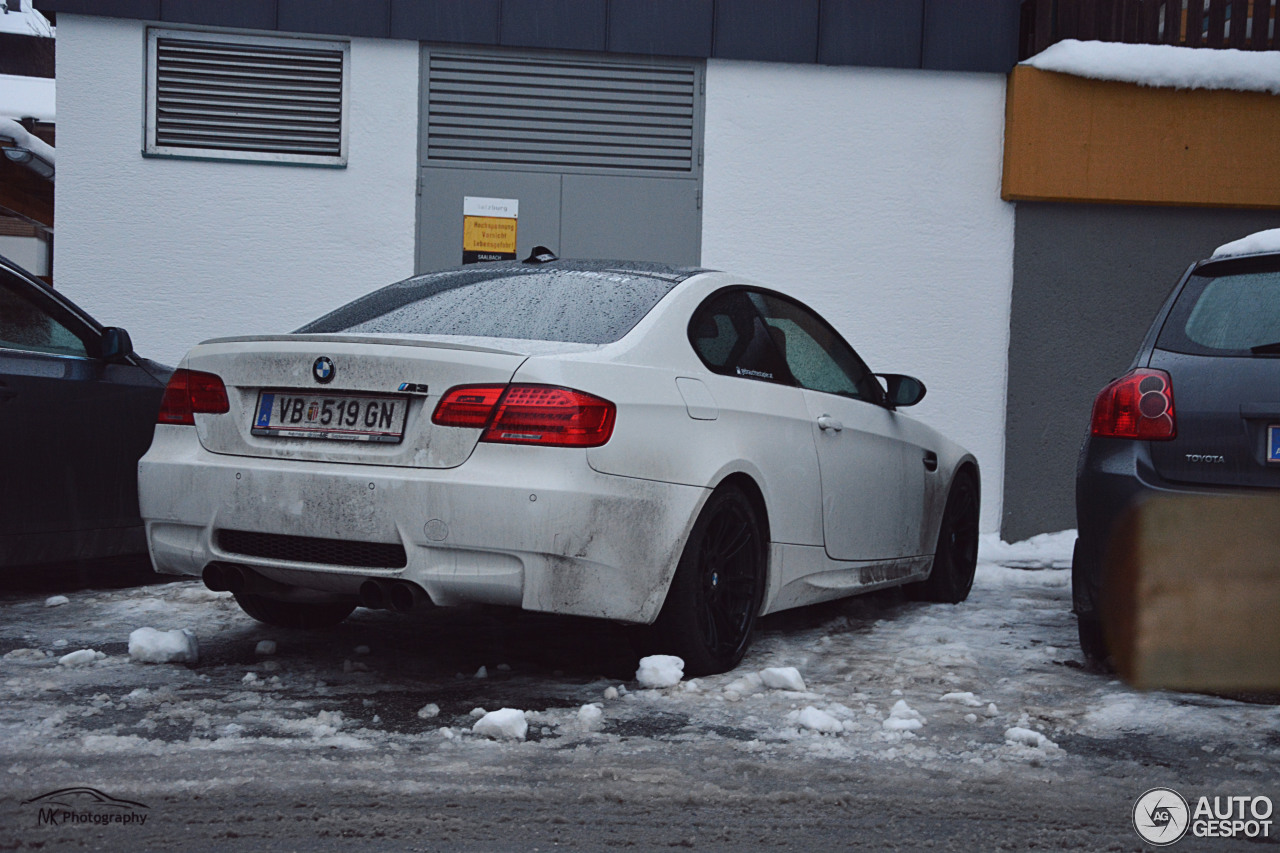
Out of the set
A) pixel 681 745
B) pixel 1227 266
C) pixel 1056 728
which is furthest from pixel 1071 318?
pixel 681 745

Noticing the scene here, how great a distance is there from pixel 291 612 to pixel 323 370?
1456 mm

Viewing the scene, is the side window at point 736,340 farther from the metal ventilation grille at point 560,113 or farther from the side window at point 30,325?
the metal ventilation grille at point 560,113

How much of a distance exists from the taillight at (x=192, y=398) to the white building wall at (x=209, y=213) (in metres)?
4.88

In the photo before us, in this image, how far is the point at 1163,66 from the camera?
934cm

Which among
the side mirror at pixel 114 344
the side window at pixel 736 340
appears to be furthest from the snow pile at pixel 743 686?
the side mirror at pixel 114 344

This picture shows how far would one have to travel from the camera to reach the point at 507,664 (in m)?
4.70

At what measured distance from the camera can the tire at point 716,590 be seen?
4293 millimetres

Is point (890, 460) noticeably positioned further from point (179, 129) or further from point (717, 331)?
point (179, 129)

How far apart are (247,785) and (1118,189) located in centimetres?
805

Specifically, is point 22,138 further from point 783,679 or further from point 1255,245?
point 1255,245

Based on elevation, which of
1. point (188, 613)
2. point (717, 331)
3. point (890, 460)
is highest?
point (717, 331)

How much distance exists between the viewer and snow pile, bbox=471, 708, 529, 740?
364 cm

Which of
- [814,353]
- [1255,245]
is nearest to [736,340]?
[814,353]

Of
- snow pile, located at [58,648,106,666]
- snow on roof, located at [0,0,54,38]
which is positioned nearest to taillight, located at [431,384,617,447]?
snow pile, located at [58,648,106,666]
